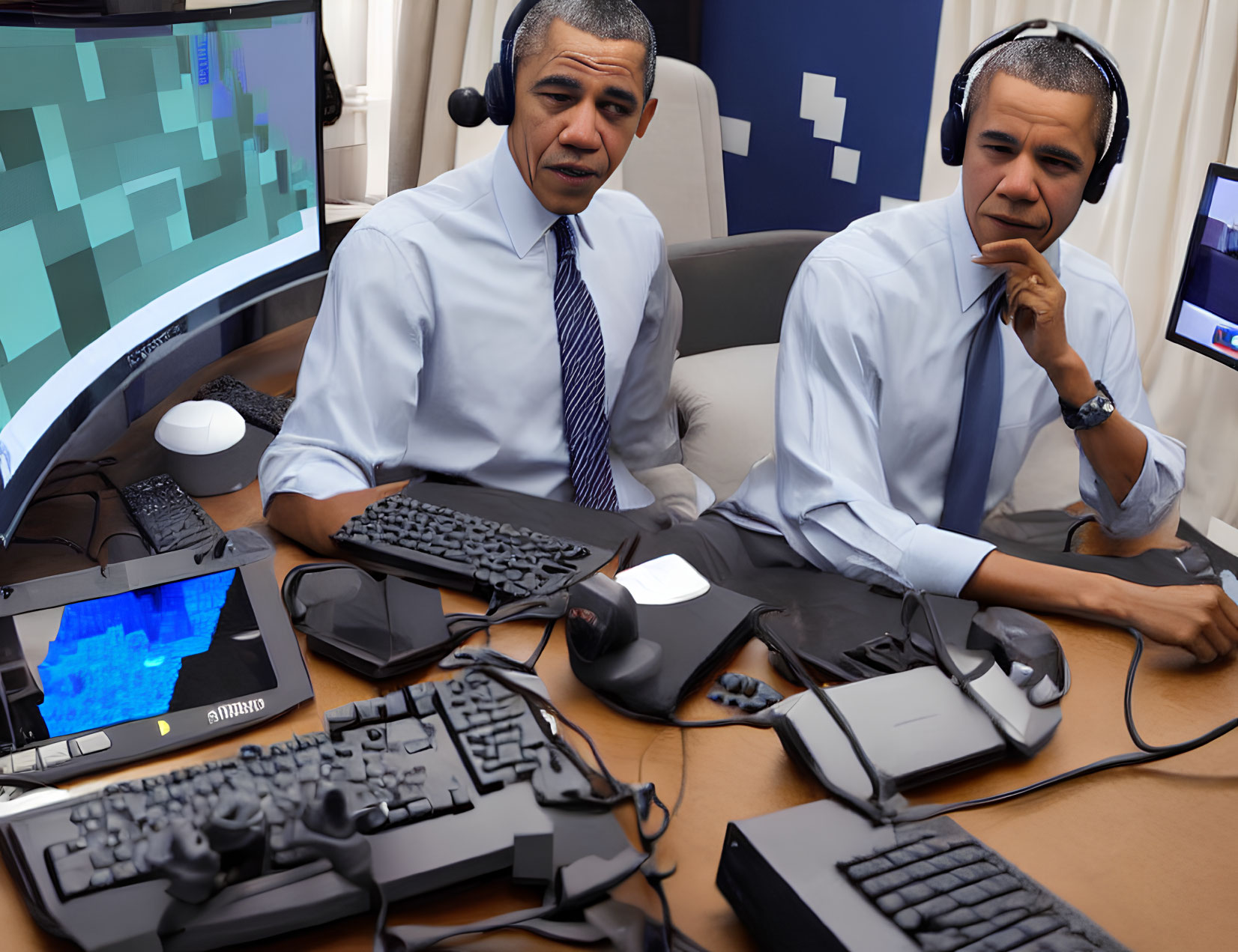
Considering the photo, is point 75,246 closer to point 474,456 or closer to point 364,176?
point 474,456

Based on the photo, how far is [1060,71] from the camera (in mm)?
1230

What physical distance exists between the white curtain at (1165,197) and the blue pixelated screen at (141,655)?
1359 millimetres

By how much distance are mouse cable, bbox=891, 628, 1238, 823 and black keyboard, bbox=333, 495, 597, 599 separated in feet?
1.33

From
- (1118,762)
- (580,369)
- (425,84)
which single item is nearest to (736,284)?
(580,369)

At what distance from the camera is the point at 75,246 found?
3.40 feet

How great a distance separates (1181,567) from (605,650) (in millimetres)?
720

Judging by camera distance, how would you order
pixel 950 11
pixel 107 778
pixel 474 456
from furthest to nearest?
pixel 950 11 < pixel 474 456 < pixel 107 778

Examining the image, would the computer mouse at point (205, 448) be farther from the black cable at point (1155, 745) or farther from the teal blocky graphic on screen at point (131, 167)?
the black cable at point (1155, 745)

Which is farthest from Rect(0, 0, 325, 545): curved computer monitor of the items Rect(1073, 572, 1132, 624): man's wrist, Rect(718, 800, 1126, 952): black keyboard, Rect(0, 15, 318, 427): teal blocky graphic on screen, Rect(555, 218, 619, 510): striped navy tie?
Rect(1073, 572, 1132, 624): man's wrist

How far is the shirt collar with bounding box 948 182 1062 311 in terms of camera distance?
1352 mm

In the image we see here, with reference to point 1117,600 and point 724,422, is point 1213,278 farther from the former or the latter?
point 1117,600

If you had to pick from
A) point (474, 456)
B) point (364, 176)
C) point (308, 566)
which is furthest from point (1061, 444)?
point (364, 176)

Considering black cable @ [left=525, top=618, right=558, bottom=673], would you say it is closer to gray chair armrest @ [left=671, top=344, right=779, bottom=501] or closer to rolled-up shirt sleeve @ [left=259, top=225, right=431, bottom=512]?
rolled-up shirt sleeve @ [left=259, top=225, right=431, bottom=512]

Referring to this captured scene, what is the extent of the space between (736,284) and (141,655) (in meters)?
1.42
